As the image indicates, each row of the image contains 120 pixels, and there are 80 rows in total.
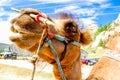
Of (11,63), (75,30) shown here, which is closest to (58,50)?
(75,30)

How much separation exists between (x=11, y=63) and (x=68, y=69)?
50.0 feet

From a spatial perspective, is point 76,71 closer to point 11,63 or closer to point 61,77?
point 61,77

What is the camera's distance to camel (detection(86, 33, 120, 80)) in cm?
420

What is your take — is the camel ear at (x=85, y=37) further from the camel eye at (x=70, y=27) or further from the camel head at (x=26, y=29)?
the camel head at (x=26, y=29)

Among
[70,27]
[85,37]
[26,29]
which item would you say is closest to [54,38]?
[70,27]

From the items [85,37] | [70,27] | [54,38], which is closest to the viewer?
[54,38]

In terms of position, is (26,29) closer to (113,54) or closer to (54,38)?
(54,38)

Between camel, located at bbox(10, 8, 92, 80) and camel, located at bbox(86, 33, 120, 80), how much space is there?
0.28 m

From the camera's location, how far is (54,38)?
389cm

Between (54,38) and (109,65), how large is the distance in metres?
0.92

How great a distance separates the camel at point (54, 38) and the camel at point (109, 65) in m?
0.28

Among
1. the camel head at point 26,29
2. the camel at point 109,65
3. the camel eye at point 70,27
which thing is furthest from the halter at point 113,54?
the camel head at point 26,29

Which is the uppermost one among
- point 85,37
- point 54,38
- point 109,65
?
point 54,38

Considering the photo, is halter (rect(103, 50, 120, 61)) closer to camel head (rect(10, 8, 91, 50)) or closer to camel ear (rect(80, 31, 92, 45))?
camel ear (rect(80, 31, 92, 45))
